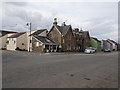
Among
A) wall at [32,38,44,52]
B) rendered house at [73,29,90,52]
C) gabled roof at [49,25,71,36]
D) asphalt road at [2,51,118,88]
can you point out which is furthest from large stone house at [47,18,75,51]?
asphalt road at [2,51,118,88]

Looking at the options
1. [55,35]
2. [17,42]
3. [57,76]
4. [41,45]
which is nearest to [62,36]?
[55,35]

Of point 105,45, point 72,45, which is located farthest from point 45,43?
point 105,45

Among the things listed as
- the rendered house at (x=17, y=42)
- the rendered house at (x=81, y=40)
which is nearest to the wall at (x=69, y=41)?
the rendered house at (x=81, y=40)

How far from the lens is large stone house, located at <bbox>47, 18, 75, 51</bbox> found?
4338 cm

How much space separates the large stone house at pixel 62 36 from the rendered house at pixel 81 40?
4.61 meters

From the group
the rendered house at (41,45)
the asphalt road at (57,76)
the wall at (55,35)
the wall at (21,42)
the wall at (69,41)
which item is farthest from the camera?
the wall at (21,42)

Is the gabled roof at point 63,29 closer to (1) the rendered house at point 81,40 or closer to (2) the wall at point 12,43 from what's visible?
(1) the rendered house at point 81,40

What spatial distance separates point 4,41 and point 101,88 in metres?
54.6

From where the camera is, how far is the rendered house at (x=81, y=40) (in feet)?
172

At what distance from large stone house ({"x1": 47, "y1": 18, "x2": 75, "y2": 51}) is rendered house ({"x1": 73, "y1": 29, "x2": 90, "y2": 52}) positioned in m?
4.61

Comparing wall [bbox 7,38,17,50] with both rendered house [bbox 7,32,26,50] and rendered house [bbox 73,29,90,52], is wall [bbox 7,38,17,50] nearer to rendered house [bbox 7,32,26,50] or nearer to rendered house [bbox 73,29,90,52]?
rendered house [bbox 7,32,26,50]

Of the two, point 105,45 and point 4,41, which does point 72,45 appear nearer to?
point 4,41

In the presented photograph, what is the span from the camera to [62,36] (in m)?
43.1

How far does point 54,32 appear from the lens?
148ft
